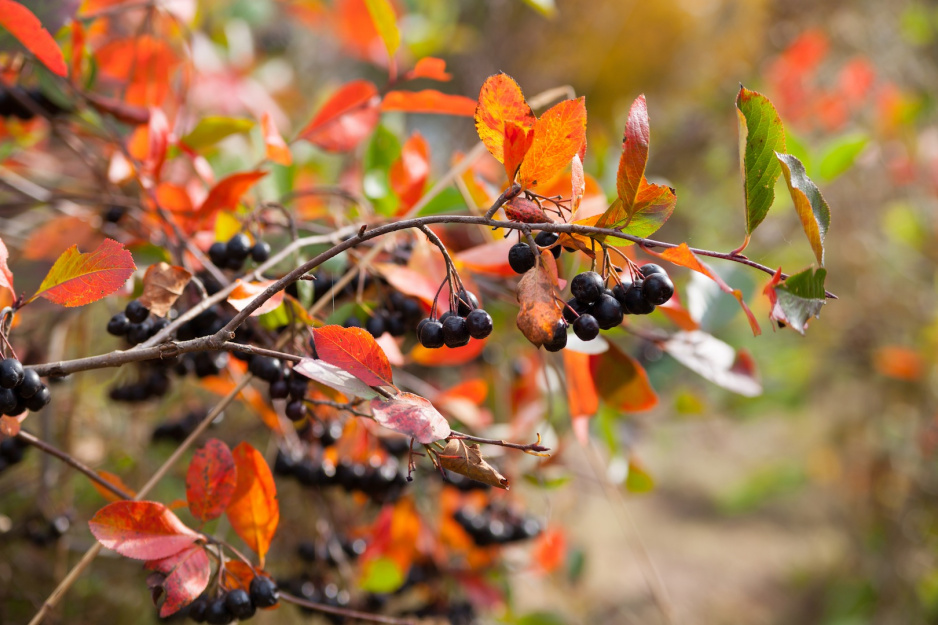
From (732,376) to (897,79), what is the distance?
2.28 m

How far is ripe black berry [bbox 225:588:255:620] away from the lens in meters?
0.44

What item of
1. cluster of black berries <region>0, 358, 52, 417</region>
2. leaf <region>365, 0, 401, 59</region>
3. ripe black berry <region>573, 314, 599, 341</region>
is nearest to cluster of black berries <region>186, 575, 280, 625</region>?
cluster of black berries <region>0, 358, 52, 417</region>

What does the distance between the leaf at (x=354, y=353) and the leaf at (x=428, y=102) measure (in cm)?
31

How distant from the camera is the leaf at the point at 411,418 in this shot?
341 millimetres

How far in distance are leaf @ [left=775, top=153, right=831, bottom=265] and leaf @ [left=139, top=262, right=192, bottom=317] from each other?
0.39 m

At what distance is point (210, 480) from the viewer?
0.47 m

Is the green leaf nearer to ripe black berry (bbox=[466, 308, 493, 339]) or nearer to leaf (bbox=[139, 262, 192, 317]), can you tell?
leaf (bbox=[139, 262, 192, 317])

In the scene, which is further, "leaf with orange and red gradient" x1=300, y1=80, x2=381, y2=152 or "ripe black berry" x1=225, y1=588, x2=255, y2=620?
"leaf with orange and red gradient" x1=300, y1=80, x2=381, y2=152

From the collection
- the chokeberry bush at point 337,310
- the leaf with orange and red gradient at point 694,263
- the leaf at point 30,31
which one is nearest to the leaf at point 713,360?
the chokeberry bush at point 337,310

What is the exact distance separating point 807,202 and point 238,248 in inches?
15.8

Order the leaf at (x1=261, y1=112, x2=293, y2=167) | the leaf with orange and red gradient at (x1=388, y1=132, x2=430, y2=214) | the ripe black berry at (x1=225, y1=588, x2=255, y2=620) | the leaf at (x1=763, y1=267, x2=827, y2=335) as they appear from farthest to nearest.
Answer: the leaf with orange and red gradient at (x1=388, y1=132, x2=430, y2=214)
the leaf at (x1=261, y1=112, x2=293, y2=167)
the ripe black berry at (x1=225, y1=588, x2=255, y2=620)
the leaf at (x1=763, y1=267, x2=827, y2=335)

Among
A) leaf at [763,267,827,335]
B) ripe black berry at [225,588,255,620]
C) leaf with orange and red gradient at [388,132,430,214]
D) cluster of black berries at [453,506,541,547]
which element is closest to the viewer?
leaf at [763,267,827,335]

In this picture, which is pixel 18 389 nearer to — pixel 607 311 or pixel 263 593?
pixel 263 593

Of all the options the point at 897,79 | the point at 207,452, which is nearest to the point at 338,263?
the point at 207,452
